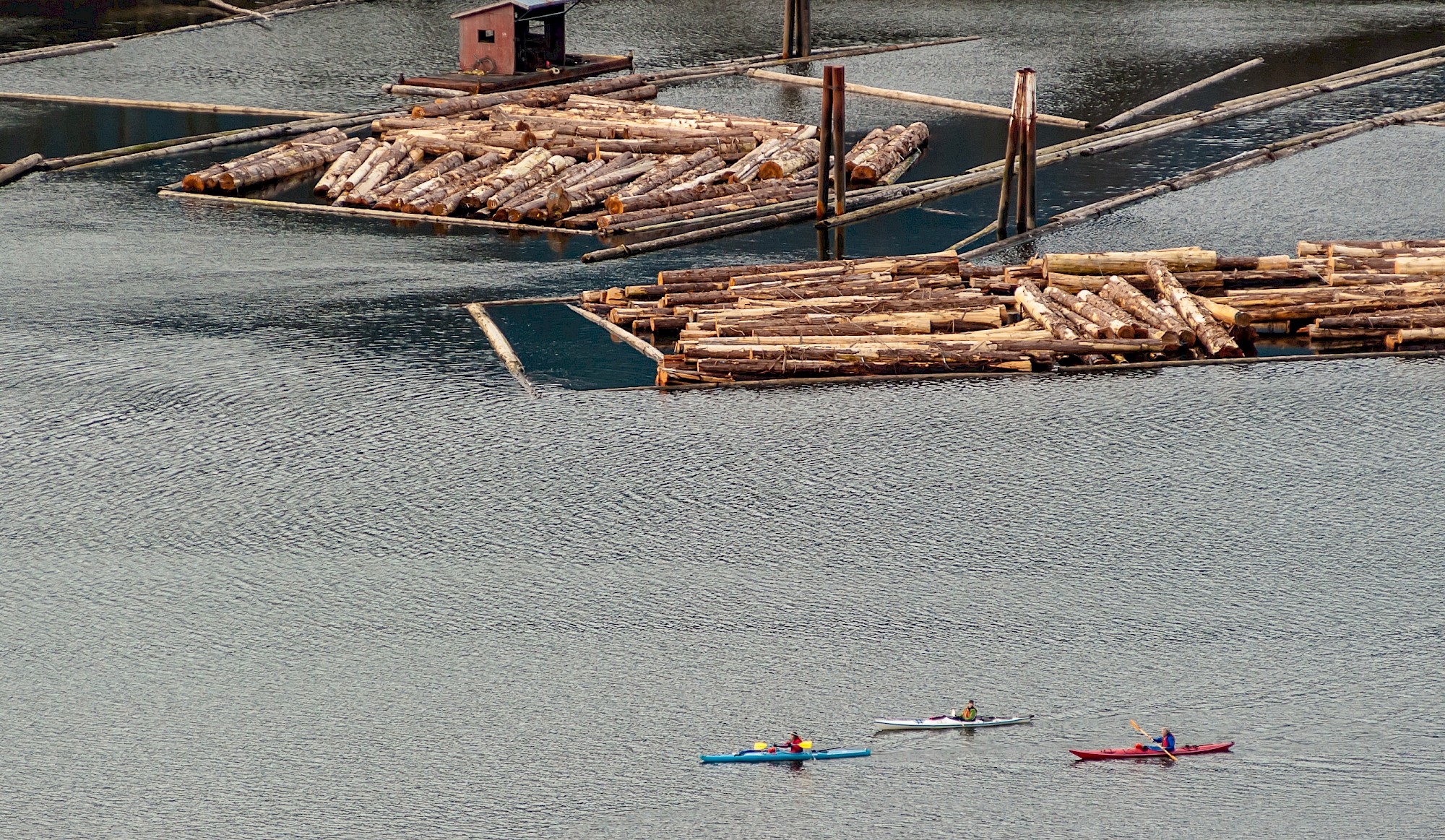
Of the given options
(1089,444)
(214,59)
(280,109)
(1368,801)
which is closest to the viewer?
(1368,801)

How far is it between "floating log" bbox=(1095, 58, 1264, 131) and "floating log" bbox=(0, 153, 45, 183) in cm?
3651

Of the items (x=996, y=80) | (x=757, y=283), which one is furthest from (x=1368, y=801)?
(x=996, y=80)

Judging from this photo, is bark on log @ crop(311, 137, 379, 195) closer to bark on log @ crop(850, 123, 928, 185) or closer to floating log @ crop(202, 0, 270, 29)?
bark on log @ crop(850, 123, 928, 185)

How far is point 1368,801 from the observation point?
878 inches

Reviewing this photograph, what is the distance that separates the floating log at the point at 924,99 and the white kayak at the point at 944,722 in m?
39.2

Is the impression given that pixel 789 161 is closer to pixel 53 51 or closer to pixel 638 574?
pixel 638 574

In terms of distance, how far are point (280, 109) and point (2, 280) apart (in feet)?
75.6

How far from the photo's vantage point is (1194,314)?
38156 mm

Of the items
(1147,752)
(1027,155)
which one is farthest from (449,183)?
(1147,752)

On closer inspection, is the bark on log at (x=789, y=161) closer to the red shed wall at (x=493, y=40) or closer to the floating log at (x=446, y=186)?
the floating log at (x=446, y=186)

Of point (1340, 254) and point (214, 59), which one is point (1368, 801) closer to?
point (1340, 254)

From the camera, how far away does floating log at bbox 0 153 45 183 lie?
53.9 metres

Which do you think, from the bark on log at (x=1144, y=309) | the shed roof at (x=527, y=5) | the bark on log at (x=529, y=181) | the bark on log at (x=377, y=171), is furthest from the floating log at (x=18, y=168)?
the bark on log at (x=1144, y=309)

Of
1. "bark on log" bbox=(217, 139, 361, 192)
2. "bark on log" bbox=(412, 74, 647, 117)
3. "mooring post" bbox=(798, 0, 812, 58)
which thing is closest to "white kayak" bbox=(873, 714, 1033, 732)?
"bark on log" bbox=(217, 139, 361, 192)
